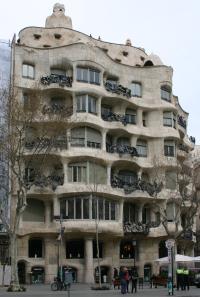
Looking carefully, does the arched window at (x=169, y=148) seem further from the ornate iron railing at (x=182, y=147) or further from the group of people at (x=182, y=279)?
the group of people at (x=182, y=279)

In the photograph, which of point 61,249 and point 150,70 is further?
point 150,70

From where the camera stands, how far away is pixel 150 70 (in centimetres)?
6059

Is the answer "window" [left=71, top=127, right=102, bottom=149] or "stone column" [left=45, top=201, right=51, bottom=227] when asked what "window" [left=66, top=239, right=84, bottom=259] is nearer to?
"stone column" [left=45, top=201, right=51, bottom=227]

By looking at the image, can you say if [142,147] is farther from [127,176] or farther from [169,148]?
[127,176]

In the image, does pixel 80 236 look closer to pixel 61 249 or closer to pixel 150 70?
pixel 61 249

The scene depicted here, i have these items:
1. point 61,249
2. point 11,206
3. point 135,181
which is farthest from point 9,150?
point 135,181

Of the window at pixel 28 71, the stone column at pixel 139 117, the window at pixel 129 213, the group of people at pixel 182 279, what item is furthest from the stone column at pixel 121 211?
the window at pixel 28 71

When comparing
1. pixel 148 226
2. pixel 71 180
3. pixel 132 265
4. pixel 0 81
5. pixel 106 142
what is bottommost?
pixel 132 265

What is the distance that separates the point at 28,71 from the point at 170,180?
718 inches

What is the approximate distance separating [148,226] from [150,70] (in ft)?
55.4

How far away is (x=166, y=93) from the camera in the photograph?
2408 inches

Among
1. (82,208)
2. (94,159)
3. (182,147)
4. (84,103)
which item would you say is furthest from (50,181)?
(182,147)

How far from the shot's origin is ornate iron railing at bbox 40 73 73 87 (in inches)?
2079

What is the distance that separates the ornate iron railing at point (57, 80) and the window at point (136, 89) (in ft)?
28.3
